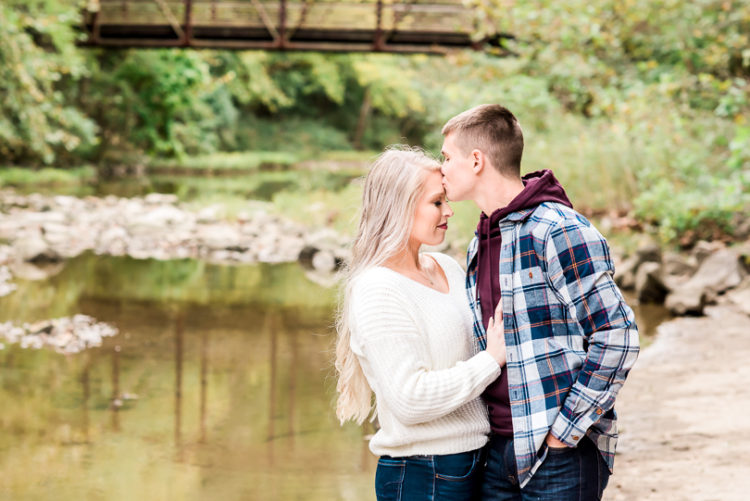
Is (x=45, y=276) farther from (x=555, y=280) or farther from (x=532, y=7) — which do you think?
(x=555, y=280)

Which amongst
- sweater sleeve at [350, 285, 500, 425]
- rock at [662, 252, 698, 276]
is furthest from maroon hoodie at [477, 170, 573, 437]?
rock at [662, 252, 698, 276]

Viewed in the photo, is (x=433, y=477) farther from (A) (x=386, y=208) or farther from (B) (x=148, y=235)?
(B) (x=148, y=235)

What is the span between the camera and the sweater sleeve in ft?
8.07

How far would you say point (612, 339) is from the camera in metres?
2.38

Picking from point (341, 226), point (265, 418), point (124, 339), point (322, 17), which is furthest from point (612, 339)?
point (322, 17)

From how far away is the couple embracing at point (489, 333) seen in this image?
7.94 feet

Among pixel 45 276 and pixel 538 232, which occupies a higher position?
pixel 538 232

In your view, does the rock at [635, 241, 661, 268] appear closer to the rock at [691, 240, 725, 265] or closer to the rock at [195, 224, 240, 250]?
the rock at [691, 240, 725, 265]

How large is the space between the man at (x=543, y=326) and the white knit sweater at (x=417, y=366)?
0.10 m

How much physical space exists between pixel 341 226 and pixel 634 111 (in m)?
6.13

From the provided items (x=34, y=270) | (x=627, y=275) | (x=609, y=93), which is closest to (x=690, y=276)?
(x=627, y=275)

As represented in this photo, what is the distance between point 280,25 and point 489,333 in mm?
19439

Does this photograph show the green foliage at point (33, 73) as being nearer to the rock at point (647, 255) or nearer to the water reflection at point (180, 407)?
the water reflection at point (180, 407)

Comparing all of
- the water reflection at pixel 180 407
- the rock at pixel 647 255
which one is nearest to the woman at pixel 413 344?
the water reflection at pixel 180 407
